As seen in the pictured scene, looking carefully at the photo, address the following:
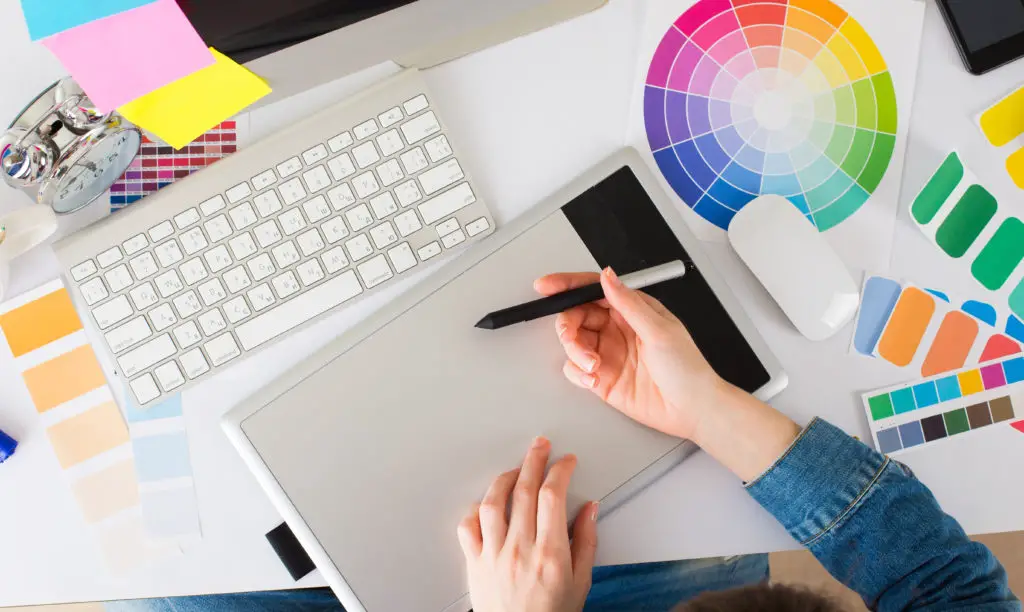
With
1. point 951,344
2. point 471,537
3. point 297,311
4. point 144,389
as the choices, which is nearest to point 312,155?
point 297,311

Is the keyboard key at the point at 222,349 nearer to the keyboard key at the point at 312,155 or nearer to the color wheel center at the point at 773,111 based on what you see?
the keyboard key at the point at 312,155

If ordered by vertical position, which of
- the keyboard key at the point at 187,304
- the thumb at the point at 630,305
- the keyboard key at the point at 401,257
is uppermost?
the keyboard key at the point at 187,304

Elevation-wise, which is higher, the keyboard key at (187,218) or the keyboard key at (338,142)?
the keyboard key at (187,218)

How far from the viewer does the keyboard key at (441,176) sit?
615mm

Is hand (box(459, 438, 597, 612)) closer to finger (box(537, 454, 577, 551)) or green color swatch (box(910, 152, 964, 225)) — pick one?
finger (box(537, 454, 577, 551))

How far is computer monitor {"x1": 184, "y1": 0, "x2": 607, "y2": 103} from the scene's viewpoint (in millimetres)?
442

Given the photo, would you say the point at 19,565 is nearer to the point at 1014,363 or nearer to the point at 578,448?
the point at 578,448

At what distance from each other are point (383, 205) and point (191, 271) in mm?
158

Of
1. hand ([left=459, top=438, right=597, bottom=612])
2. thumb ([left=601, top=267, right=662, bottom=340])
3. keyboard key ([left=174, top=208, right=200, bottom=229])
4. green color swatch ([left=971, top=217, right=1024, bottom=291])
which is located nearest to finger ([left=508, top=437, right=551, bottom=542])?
hand ([left=459, top=438, right=597, bottom=612])

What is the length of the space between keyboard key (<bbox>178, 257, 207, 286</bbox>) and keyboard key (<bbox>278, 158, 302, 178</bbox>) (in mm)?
96

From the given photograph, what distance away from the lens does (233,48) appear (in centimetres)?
45

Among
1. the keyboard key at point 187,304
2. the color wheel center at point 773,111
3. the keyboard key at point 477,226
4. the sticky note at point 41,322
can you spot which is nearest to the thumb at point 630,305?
→ the keyboard key at point 477,226

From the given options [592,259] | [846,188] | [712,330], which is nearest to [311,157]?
[592,259]

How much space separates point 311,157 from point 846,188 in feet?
1.54
